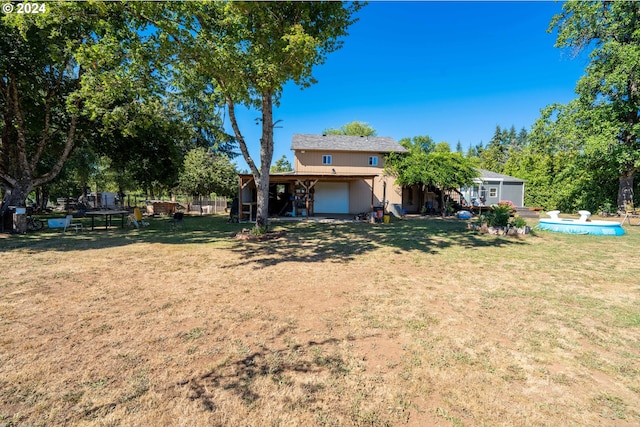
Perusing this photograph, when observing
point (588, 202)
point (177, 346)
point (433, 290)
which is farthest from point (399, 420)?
point (588, 202)

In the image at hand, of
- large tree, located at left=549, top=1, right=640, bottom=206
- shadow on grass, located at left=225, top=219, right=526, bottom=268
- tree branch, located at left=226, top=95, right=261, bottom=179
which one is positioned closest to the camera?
shadow on grass, located at left=225, top=219, right=526, bottom=268

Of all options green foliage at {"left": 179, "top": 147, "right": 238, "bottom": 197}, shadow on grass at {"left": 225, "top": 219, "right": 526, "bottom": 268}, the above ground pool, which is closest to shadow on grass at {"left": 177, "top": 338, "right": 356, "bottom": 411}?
shadow on grass at {"left": 225, "top": 219, "right": 526, "bottom": 268}

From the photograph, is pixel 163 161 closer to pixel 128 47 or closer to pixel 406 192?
pixel 128 47

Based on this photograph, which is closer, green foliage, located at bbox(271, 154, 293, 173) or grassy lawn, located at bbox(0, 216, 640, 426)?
grassy lawn, located at bbox(0, 216, 640, 426)

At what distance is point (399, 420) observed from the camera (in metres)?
2.20

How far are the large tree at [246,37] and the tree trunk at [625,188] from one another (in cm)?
2128

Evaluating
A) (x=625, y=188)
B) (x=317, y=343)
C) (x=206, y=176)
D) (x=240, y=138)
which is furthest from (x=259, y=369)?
(x=625, y=188)

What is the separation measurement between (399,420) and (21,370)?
139 inches

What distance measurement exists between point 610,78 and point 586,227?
1246 cm

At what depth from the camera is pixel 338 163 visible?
20.8m

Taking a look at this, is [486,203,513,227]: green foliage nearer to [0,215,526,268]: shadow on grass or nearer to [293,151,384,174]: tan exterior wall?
[0,215,526,268]: shadow on grass

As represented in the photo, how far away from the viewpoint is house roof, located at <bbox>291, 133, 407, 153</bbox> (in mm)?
20484

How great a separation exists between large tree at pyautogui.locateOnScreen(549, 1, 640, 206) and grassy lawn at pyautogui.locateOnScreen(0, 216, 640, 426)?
54.9 feet

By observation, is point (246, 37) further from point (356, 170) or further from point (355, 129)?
point (355, 129)
